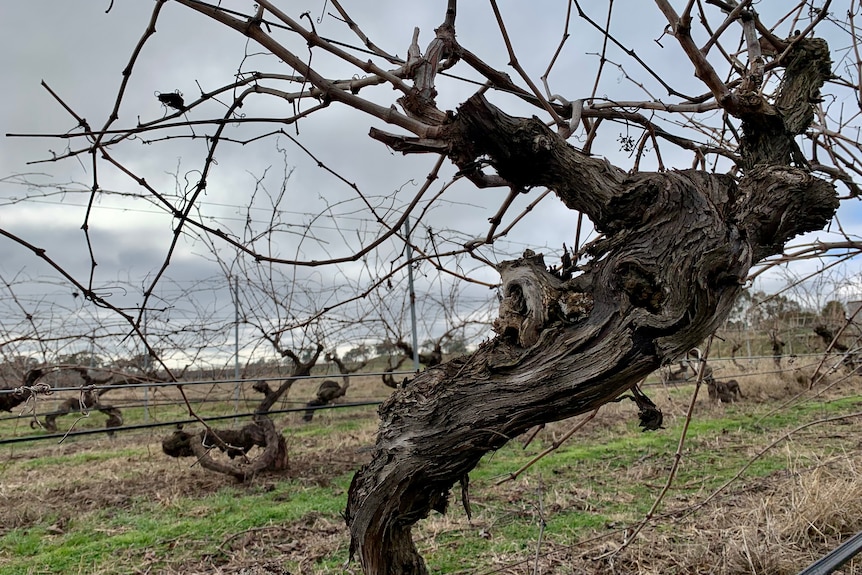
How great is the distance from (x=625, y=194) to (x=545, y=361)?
403 mm

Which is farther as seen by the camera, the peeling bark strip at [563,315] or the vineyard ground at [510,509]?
the vineyard ground at [510,509]

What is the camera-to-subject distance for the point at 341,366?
941cm

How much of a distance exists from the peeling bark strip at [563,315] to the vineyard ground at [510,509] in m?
0.71

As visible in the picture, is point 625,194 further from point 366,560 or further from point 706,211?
point 366,560

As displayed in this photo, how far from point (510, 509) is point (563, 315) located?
3.37 metres

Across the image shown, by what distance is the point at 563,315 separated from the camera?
1123mm

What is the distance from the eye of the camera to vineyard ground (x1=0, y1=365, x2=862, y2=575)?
2809mm

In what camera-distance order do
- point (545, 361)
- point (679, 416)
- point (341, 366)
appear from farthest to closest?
point (341, 366)
point (679, 416)
point (545, 361)

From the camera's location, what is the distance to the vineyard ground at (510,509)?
281 centimetres

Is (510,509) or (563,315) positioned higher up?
(563,315)

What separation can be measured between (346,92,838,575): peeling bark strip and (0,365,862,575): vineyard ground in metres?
0.71

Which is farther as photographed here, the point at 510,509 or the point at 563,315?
the point at 510,509

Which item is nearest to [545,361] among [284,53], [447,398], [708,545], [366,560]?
[447,398]

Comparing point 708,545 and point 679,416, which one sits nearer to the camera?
point 708,545
